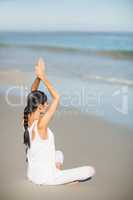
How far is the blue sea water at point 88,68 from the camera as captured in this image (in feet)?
6.84

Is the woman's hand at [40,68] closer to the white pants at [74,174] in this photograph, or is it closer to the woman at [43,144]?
the woman at [43,144]

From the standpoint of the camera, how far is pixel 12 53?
83.5 inches

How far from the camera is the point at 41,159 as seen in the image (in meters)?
2.09

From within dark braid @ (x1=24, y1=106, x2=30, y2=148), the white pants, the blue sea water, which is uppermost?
the blue sea water

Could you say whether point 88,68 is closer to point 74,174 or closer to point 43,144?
point 43,144

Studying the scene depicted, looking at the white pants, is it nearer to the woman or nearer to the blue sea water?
the woman

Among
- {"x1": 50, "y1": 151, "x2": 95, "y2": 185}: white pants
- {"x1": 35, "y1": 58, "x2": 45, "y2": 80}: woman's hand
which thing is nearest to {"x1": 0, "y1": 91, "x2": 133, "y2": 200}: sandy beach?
{"x1": 50, "y1": 151, "x2": 95, "y2": 185}: white pants

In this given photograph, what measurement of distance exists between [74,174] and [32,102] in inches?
19.6

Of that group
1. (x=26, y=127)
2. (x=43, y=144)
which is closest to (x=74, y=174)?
(x=43, y=144)

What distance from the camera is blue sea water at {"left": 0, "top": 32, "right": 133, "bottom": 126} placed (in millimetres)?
2084

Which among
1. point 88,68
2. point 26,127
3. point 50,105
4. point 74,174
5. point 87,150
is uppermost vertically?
point 88,68

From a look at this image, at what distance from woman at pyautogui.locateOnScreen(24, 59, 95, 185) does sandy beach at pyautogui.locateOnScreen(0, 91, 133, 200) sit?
4 cm

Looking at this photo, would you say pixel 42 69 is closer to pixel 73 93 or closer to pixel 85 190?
pixel 73 93

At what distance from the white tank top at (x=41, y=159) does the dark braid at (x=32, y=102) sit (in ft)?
0.11
